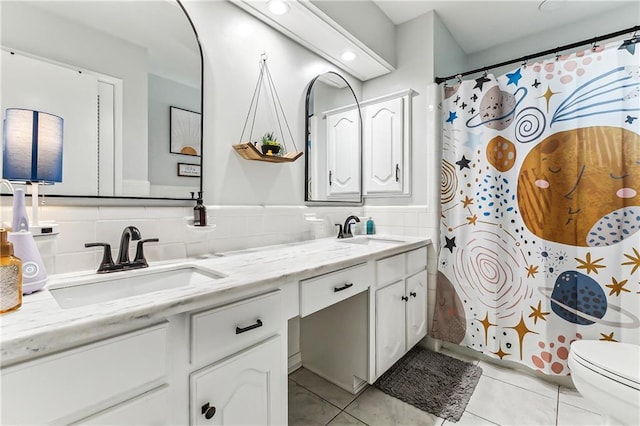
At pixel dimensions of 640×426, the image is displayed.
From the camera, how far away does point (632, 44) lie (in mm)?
1583

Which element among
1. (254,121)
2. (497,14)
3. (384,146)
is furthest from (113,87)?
(497,14)

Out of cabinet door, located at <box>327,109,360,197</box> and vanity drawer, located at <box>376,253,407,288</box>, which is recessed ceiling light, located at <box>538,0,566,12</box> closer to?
cabinet door, located at <box>327,109,360,197</box>

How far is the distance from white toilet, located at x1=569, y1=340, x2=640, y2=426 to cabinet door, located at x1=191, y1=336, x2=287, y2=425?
130 cm

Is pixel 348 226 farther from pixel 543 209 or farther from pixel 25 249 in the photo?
pixel 25 249

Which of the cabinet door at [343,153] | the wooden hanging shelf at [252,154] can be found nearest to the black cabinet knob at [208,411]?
the wooden hanging shelf at [252,154]

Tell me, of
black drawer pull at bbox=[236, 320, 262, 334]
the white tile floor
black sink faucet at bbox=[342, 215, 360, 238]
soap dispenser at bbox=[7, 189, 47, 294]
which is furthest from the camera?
black sink faucet at bbox=[342, 215, 360, 238]

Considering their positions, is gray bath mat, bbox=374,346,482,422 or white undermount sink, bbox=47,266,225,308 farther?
gray bath mat, bbox=374,346,482,422

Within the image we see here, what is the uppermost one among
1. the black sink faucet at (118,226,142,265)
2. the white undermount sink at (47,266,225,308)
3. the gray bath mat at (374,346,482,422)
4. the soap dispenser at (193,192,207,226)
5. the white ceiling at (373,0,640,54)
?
the white ceiling at (373,0,640,54)

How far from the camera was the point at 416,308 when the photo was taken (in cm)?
205

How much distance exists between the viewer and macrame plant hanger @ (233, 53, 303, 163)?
1612 millimetres

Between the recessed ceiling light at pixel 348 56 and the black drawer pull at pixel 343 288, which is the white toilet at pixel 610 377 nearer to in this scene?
the black drawer pull at pixel 343 288

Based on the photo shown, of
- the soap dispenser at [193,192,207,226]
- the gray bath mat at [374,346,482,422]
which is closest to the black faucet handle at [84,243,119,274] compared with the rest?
the soap dispenser at [193,192,207,226]

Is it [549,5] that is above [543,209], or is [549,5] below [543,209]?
above

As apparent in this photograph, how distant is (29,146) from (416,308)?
2.10 m
